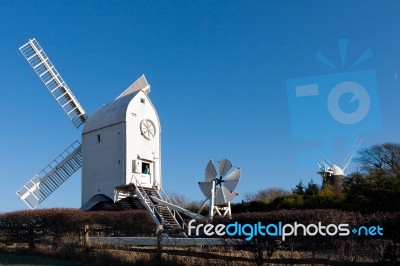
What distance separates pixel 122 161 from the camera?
87.0ft

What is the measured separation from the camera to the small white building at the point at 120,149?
87.6 feet

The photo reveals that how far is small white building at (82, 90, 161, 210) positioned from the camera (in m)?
26.7

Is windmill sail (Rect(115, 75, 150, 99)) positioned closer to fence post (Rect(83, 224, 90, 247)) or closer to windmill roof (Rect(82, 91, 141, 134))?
windmill roof (Rect(82, 91, 141, 134))

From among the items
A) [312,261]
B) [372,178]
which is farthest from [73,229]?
[372,178]

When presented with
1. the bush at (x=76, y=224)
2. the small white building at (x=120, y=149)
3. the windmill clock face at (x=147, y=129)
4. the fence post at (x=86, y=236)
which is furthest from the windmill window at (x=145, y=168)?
the fence post at (x=86, y=236)

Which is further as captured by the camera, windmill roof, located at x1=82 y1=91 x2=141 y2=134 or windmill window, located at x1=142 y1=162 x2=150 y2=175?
windmill window, located at x1=142 y1=162 x2=150 y2=175

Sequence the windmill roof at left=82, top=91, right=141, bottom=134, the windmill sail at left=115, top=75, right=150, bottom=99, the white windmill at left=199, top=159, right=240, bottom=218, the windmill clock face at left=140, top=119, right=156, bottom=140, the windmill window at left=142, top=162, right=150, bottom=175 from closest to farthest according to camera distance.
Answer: the white windmill at left=199, top=159, right=240, bottom=218 → the windmill roof at left=82, top=91, right=141, bottom=134 → the windmill clock face at left=140, top=119, right=156, bottom=140 → the windmill window at left=142, top=162, right=150, bottom=175 → the windmill sail at left=115, top=75, right=150, bottom=99

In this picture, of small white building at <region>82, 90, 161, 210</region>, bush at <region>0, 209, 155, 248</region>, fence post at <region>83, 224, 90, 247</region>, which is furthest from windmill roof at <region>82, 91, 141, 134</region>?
fence post at <region>83, 224, 90, 247</region>

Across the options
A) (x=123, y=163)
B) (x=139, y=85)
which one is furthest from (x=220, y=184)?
(x=139, y=85)

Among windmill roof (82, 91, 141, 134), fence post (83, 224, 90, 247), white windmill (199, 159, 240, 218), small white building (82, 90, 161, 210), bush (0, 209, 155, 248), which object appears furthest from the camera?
windmill roof (82, 91, 141, 134)

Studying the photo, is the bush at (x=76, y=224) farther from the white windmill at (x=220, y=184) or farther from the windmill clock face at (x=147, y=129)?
the windmill clock face at (x=147, y=129)

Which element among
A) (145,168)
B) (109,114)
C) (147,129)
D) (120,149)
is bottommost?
(145,168)

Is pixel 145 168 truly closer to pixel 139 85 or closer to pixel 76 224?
pixel 139 85

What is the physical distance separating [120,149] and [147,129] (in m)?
2.55
